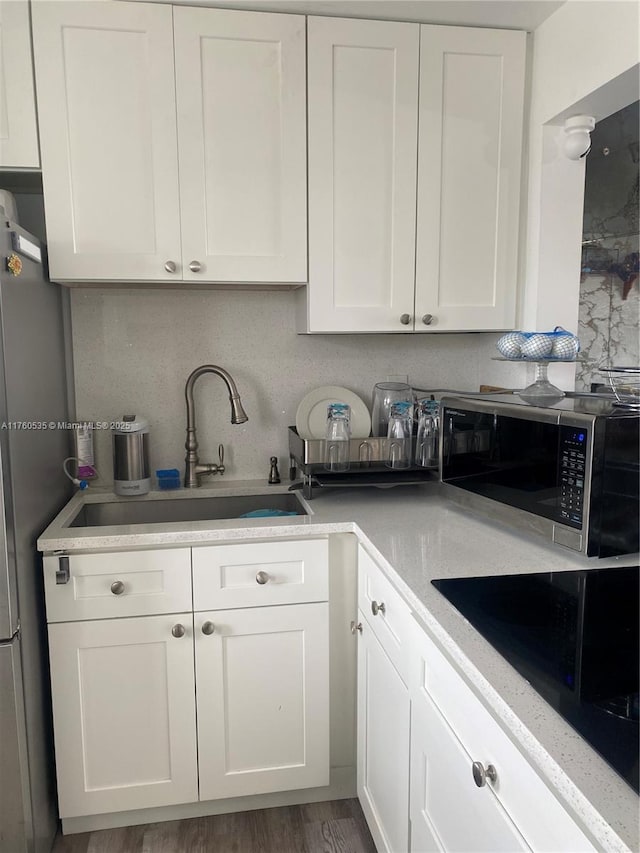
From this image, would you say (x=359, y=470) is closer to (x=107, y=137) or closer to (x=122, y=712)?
(x=122, y=712)

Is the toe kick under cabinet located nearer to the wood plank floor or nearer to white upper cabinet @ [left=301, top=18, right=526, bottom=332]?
the wood plank floor

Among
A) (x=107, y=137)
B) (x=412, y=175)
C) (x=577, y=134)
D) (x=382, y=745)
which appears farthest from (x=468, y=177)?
(x=382, y=745)

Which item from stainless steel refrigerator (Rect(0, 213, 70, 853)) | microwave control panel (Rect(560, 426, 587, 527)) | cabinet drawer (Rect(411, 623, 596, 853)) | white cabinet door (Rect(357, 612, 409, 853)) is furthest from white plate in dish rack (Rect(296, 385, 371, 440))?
cabinet drawer (Rect(411, 623, 596, 853))

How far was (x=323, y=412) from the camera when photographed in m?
2.22

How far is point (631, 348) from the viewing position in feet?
7.55

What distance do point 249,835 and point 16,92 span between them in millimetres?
2148

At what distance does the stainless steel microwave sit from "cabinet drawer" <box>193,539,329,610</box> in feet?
1.50

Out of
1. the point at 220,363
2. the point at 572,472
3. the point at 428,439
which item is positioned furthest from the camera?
the point at 220,363

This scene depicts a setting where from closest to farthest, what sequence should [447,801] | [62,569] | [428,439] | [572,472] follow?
[447,801] < [572,472] < [62,569] < [428,439]

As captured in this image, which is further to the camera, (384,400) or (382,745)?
(384,400)

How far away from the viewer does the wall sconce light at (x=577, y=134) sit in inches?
73.5

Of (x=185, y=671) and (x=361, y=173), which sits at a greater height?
(x=361, y=173)

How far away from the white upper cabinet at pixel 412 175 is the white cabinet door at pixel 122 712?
1032 mm

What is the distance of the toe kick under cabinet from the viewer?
1.67 meters
